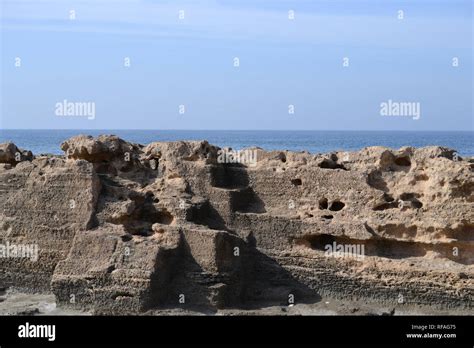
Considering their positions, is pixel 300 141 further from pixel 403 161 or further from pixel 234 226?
pixel 234 226

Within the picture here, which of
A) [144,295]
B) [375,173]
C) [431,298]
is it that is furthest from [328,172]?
[144,295]

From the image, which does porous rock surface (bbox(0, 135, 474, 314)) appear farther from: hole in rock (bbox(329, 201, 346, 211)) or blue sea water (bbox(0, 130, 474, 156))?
blue sea water (bbox(0, 130, 474, 156))

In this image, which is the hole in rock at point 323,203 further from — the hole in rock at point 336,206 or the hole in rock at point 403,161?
the hole in rock at point 403,161

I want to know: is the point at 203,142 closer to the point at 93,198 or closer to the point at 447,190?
the point at 93,198

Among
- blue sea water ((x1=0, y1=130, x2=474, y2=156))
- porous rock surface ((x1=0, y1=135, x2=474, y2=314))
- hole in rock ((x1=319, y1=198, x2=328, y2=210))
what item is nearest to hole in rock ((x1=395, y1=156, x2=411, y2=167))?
porous rock surface ((x1=0, y1=135, x2=474, y2=314))

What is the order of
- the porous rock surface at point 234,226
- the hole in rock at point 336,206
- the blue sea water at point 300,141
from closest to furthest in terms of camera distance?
the porous rock surface at point 234,226 → the hole in rock at point 336,206 → the blue sea water at point 300,141

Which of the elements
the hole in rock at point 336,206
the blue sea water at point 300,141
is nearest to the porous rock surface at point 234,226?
the hole in rock at point 336,206

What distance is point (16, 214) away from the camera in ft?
60.3

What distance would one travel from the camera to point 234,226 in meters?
18.4

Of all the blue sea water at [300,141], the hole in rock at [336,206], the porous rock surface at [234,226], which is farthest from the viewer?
the blue sea water at [300,141]

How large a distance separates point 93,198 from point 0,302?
3.16 m

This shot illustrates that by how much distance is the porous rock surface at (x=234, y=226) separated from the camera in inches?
655

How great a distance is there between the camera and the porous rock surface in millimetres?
16625

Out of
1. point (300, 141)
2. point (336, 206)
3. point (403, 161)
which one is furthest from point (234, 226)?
point (300, 141)
